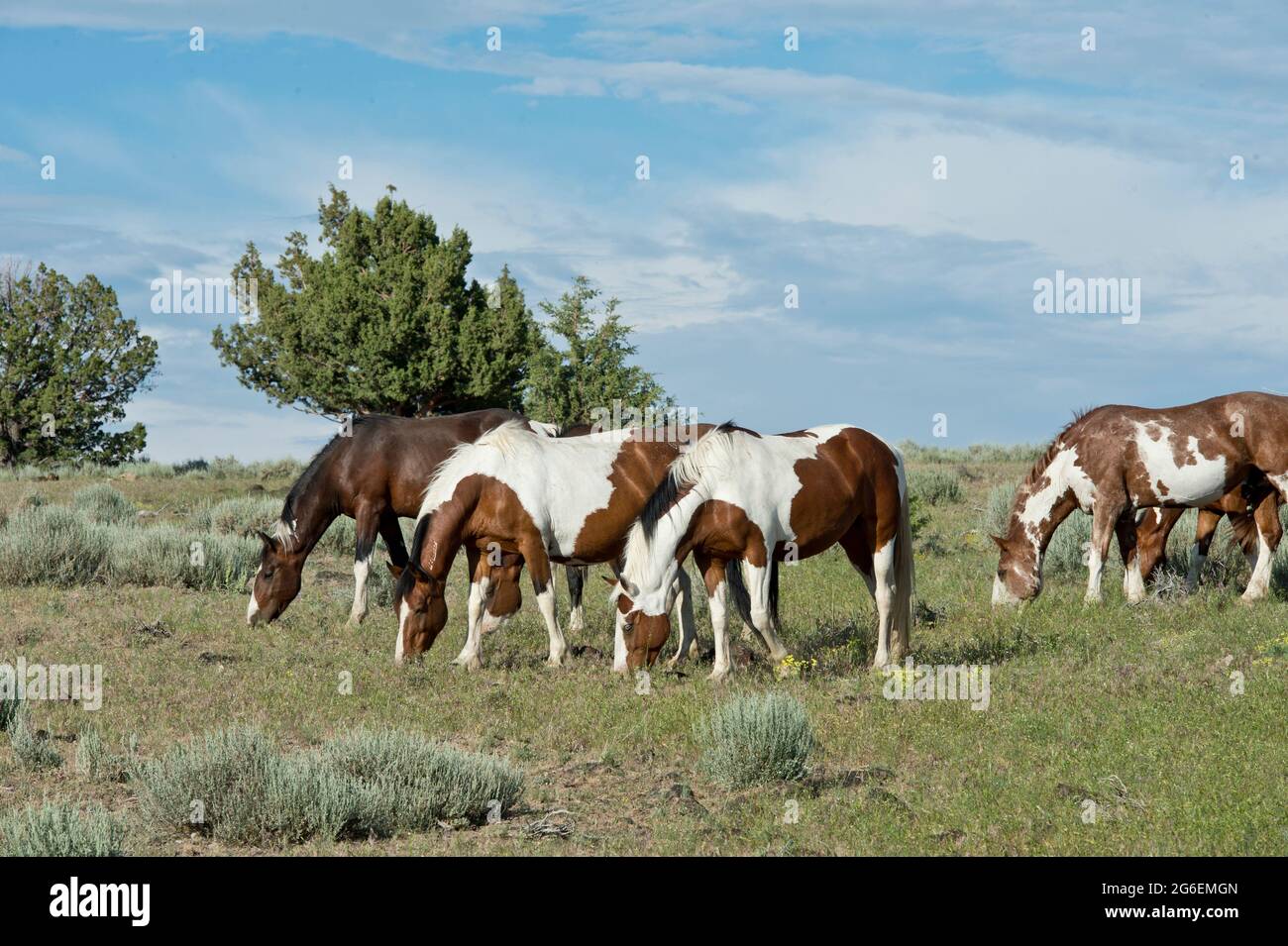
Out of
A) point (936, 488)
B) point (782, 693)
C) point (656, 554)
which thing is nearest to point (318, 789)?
point (782, 693)

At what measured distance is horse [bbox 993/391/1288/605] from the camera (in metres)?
15.2

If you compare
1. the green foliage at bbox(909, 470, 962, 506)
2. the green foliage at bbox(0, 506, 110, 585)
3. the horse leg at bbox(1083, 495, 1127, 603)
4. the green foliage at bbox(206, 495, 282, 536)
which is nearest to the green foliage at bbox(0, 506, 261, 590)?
the green foliage at bbox(0, 506, 110, 585)

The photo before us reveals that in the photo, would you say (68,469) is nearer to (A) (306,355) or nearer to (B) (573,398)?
(A) (306,355)

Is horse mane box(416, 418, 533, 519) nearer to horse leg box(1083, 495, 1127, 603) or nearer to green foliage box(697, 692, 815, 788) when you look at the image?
green foliage box(697, 692, 815, 788)

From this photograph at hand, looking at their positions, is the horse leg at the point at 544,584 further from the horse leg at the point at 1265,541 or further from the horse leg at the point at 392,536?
the horse leg at the point at 1265,541

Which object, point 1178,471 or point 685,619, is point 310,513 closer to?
point 685,619

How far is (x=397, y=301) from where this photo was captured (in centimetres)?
4669

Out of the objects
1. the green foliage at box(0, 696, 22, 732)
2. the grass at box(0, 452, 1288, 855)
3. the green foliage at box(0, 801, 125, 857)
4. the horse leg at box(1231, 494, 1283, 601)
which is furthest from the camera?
the horse leg at box(1231, 494, 1283, 601)

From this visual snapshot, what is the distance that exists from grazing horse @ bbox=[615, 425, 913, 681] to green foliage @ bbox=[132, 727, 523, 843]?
3058 millimetres

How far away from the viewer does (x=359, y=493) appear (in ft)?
51.0

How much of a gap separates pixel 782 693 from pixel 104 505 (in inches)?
806

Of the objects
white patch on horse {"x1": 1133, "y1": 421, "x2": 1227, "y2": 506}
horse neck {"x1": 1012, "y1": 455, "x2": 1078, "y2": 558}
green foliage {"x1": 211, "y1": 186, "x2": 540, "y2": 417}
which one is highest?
green foliage {"x1": 211, "y1": 186, "x2": 540, "y2": 417}
